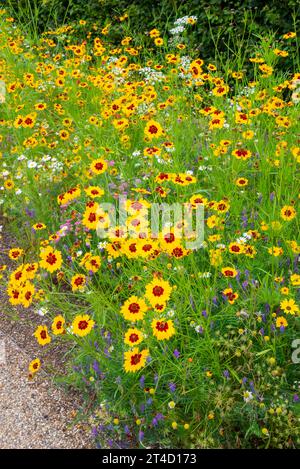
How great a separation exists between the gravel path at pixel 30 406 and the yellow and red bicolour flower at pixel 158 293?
2.45 feet

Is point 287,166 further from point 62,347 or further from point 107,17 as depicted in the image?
point 107,17

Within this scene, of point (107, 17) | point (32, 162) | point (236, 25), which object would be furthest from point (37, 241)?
point (107, 17)

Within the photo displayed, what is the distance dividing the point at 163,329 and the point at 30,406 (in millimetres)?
917

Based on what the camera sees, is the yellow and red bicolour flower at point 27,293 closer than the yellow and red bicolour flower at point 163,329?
No

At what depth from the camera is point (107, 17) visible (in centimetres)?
564

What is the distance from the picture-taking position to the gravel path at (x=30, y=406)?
90.4 inches

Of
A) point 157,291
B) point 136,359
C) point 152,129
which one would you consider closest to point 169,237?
point 157,291

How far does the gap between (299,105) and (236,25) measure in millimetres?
1389

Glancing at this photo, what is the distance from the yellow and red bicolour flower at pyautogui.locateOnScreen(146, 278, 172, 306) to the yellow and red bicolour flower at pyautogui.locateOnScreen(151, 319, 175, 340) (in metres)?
0.08

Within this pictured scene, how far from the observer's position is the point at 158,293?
201 cm

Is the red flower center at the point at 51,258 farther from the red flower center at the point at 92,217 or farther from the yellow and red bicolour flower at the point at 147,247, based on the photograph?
the yellow and red bicolour flower at the point at 147,247

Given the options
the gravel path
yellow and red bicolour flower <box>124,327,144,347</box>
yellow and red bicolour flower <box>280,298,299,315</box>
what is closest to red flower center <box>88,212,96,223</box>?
yellow and red bicolour flower <box>124,327,144,347</box>

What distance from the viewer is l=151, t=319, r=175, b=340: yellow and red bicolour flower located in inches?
76.6

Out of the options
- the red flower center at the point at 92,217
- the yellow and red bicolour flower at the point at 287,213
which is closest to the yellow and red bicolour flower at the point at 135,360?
the red flower center at the point at 92,217
